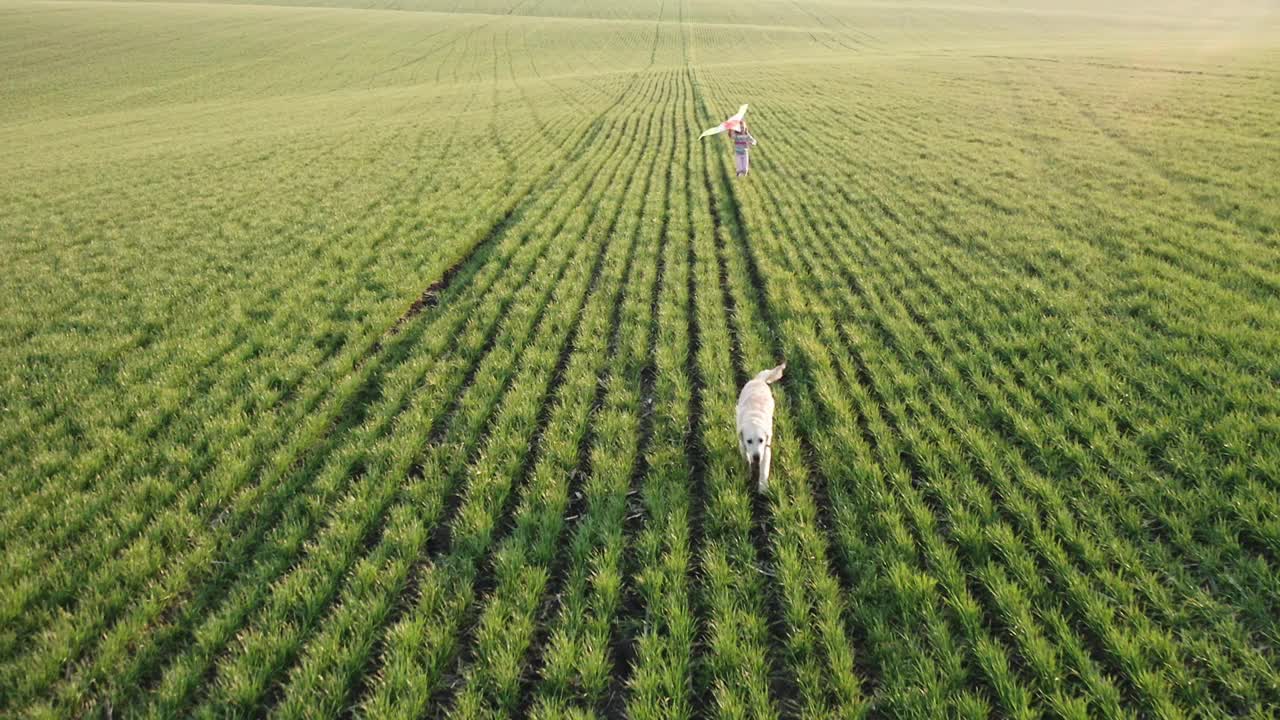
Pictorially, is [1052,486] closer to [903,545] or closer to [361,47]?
[903,545]

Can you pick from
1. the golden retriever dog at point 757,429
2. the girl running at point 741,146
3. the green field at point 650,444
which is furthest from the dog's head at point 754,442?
the girl running at point 741,146

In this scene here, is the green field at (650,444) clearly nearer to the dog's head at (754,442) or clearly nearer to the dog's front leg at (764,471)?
the dog's front leg at (764,471)

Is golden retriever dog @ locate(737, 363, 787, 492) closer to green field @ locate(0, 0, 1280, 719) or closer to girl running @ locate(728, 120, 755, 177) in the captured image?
green field @ locate(0, 0, 1280, 719)

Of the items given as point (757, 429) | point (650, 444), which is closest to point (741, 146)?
point (650, 444)

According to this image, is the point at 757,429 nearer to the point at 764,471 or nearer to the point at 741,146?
the point at 764,471

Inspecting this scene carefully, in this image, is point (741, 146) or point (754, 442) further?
point (741, 146)

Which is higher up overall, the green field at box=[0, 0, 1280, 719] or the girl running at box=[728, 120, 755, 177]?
the girl running at box=[728, 120, 755, 177]

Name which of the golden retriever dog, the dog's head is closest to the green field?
the golden retriever dog

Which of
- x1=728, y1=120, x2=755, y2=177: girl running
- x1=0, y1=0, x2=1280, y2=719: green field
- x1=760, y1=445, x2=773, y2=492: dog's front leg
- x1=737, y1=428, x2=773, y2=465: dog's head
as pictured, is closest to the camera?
x1=0, y1=0, x2=1280, y2=719: green field

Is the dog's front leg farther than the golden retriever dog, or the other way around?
the dog's front leg
